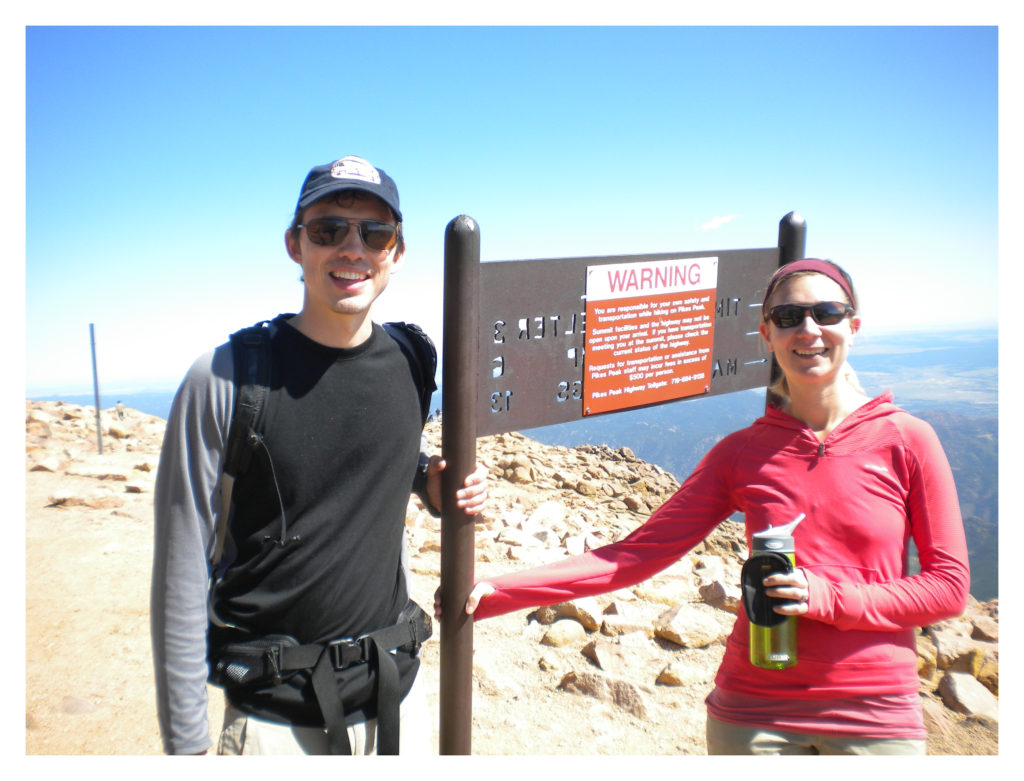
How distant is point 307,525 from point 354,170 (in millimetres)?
1165

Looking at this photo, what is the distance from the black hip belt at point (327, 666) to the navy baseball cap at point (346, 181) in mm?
1414

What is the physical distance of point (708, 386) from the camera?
3.86 meters

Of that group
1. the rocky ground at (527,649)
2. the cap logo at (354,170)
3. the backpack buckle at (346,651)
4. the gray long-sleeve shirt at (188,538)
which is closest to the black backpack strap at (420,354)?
the cap logo at (354,170)

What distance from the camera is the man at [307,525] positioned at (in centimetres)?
211

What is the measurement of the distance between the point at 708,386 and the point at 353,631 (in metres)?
2.33

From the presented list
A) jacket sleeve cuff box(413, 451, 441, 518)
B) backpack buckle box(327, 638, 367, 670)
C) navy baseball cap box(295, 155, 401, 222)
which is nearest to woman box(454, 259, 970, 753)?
jacket sleeve cuff box(413, 451, 441, 518)

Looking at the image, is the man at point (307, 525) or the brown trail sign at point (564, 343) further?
the brown trail sign at point (564, 343)

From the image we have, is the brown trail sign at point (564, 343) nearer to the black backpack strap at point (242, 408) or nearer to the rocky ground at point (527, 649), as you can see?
the black backpack strap at point (242, 408)

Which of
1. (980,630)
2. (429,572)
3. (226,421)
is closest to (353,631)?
(226,421)

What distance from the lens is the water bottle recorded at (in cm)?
212

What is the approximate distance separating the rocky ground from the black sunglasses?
280 centimetres

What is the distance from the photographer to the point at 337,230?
7.82ft

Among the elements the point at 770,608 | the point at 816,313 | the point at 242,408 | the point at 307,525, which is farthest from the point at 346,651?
the point at 816,313

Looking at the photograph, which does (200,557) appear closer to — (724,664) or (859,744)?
(724,664)
